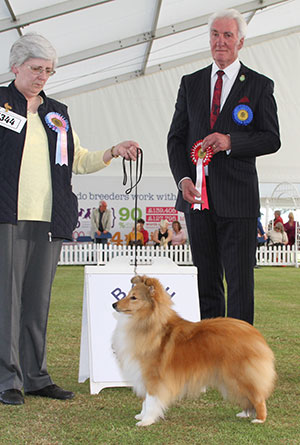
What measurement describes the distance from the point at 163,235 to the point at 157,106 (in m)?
5.50

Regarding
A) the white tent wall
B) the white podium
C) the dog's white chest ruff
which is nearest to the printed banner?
the white tent wall

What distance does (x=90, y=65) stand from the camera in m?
14.6

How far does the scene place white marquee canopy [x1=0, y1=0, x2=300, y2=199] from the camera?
12.7 meters

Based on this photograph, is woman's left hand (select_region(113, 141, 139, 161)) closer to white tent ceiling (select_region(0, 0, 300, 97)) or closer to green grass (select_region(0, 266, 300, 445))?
green grass (select_region(0, 266, 300, 445))

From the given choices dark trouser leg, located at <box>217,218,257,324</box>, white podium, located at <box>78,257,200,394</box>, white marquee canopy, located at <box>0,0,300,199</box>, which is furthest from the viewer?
white marquee canopy, located at <box>0,0,300,199</box>

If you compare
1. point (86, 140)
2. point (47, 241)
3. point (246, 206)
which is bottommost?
point (47, 241)

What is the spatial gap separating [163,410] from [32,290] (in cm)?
94


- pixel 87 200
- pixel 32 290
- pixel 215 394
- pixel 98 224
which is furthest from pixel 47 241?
pixel 87 200

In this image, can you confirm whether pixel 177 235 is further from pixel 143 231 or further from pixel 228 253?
pixel 228 253

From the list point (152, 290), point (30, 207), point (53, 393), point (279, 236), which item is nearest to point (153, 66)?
point (279, 236)

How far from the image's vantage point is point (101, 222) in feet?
43.7

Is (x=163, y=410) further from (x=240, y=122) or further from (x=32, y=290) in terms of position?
(x=240, y=122)

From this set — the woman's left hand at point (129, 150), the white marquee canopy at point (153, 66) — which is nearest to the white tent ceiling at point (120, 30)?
the white marquee canopy at point (153, 66)

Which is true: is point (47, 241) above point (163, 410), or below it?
above
